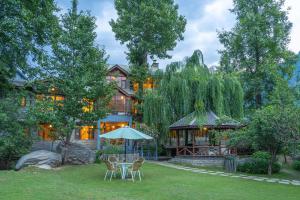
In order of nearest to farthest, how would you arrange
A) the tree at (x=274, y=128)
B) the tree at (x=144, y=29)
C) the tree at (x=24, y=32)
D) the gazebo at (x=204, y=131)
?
the tree at (x=274, y=128) → the tree at (x=24, y=32) → the gazebo at (x=204, y=131) → the tree at (x=144, y=29)

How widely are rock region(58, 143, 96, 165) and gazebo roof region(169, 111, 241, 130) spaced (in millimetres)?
6994

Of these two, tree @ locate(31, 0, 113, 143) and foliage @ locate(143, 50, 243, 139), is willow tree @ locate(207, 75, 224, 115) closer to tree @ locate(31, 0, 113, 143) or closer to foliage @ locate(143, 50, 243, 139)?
foliage @ locate(143, 50, 243, 139)

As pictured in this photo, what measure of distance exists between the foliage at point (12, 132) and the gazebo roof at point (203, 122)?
10686 millimetres

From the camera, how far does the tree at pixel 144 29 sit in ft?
104

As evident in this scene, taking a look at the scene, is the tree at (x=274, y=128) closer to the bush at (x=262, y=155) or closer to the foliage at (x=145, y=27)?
the bush at (x=262, y=155)

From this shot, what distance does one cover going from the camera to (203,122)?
22375 mm

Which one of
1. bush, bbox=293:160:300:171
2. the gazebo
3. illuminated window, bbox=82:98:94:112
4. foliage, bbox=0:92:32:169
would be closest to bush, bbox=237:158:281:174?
bush, bbox=293:160:300:171

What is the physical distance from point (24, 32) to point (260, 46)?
20.0m

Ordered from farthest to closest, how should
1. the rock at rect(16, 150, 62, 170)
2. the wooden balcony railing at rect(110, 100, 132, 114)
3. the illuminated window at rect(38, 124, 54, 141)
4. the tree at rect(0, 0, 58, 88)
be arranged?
the wooden balcony railing at rect(110, 100, 132, 114)
the illuminated window at rect(38, 124, 54, 141)
the tree at rect(0, 0, 58, 88)
the rock at rect(16, 150, 62, 170)

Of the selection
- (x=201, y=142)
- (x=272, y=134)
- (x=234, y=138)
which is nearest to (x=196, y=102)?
(x=201, y=142)

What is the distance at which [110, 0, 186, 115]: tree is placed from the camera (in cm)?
3177

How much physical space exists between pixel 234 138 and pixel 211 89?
25.4 feet

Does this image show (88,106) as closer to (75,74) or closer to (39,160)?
(75,74)

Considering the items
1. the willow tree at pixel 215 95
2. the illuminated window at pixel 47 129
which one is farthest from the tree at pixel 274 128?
the illuminated window at pixel 47 129
